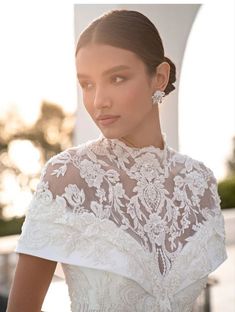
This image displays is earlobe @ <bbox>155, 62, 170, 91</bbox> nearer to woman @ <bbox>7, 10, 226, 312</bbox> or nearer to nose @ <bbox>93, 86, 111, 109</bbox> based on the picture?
woman @ <bbox>7, 10, 226, 312</bbox>

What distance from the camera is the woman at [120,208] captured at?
120 centimetres

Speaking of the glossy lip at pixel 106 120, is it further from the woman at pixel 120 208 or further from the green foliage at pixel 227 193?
the green foliage at pixel 227 193

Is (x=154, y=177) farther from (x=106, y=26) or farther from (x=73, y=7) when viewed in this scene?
(x=73, y=7)

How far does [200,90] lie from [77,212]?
6.63 metres

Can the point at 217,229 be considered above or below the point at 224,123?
above

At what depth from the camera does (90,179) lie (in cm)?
131

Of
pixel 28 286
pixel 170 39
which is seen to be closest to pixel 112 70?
pixel 28 286

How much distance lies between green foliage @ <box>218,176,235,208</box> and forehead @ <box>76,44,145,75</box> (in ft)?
30.0

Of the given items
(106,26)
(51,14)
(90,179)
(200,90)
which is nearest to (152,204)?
(90,179)

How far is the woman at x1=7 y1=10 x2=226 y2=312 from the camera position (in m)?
1.20

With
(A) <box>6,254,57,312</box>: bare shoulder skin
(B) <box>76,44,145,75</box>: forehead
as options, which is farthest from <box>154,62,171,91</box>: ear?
(A) <box>6,254,57,312</box>: bare shoulder skin

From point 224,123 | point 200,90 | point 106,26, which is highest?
point 106,26

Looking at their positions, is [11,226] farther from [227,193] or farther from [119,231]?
[119,231]

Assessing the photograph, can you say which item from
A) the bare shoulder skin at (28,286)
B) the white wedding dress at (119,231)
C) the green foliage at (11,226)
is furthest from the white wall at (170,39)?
the green foliage at (11,226)
